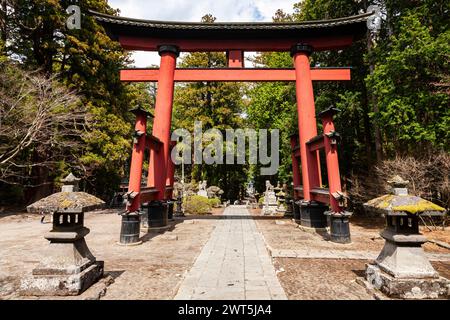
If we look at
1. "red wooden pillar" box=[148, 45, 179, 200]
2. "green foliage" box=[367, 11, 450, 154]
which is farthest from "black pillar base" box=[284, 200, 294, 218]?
"red wooden pillar" box=[148, 45, 179, 200]

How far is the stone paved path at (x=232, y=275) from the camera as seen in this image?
4.01 m

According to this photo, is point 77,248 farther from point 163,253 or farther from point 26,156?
point 26,156

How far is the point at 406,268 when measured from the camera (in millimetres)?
3941

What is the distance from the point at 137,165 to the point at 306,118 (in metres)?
7.10

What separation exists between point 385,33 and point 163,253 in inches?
619

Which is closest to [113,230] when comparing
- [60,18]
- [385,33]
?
[60,18]

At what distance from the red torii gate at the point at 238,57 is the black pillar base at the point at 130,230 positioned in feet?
5.69

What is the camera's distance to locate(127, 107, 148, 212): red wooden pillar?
809 centimetres

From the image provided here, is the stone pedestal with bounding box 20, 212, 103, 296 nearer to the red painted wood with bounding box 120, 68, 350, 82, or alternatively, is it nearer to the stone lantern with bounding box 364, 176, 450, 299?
the stone lantern with bounding box 364, 176, 450, 299

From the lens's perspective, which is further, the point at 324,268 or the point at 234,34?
the point at 234,34

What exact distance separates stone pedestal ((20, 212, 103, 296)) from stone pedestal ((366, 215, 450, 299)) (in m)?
4.77

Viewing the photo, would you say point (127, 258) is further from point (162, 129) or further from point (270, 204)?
point (270, 204)

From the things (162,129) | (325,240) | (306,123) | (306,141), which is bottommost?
(325,240)

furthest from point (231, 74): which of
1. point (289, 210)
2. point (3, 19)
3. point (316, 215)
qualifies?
point (3, 19)
